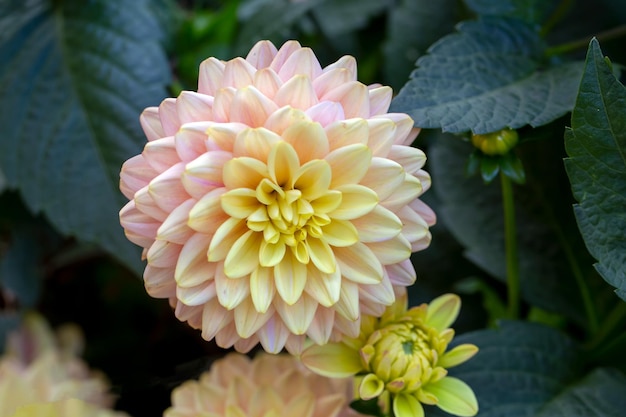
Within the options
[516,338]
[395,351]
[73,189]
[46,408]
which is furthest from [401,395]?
[73,189]

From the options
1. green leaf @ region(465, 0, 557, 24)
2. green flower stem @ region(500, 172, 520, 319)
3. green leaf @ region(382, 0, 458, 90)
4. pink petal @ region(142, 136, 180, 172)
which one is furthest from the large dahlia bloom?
green leaf @ region(382, 0, 458, 90)

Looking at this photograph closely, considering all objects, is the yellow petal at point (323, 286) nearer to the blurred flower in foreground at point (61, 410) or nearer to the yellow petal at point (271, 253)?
the yellow petal at point (271, 253)

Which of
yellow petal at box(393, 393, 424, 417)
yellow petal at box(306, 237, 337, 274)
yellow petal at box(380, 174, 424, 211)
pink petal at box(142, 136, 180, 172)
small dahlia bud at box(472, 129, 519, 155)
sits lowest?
yellow petal at box(393, 393, 424, 417)

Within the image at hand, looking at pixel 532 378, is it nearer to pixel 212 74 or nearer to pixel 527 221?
pixel 527 221

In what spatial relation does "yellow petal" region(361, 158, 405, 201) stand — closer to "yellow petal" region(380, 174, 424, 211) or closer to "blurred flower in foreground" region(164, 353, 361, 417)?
"yellow petal" region(380, 174, 424, 211)

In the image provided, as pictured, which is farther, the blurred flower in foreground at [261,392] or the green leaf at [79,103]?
the green leaf at [79,103]

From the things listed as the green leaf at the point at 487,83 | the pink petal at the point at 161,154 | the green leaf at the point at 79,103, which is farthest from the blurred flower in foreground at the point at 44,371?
the green leaf at the point at 487,83

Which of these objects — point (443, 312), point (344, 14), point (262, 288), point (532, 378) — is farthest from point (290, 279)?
point (344, 14)

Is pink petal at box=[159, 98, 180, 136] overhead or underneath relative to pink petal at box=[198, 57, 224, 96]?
underneath
